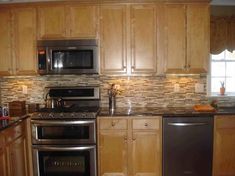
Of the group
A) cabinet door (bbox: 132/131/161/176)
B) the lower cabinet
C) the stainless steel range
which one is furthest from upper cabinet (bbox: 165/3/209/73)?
the stainless steel range

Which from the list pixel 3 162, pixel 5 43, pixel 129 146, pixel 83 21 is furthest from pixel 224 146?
pixel 5 43

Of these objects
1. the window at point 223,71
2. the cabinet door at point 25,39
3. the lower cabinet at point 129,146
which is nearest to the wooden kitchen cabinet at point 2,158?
the lower cabinet at point 129,146

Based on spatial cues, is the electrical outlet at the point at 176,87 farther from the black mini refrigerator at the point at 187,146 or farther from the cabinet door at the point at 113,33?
the cabinet door at the point at 113,33

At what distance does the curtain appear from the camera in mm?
3566

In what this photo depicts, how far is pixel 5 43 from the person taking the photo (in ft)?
11.0

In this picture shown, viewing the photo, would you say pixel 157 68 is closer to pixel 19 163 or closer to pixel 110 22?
pixel 110 22

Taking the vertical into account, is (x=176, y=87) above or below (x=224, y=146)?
above

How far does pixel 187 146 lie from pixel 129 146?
0.73 meters

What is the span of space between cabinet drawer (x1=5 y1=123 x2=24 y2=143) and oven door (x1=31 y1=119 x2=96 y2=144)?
174 mm

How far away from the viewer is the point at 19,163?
285 centimetres

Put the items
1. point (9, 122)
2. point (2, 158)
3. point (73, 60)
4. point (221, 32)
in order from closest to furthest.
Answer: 1. point (2, 158)
2. point (9, 122)
3. point (73, 60)
4. point (221, 32)

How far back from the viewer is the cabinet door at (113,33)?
3262 mm

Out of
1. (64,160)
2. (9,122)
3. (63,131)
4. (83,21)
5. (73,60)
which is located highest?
(83,21)

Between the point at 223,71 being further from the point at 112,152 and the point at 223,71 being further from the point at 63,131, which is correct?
the point at 63,131
